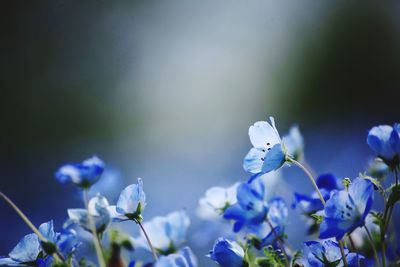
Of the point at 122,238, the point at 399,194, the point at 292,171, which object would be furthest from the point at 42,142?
the point at 399,194

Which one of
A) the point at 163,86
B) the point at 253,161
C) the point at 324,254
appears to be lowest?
the point at 324,254

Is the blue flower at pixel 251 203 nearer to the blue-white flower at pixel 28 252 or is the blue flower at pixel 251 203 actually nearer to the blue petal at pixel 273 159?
the blue petal at pixel 273 159

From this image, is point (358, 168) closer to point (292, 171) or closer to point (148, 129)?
point (292, 171)

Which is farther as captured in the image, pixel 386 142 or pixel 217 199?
pixel 217 199

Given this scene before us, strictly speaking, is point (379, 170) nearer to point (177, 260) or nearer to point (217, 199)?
point (217, 199)

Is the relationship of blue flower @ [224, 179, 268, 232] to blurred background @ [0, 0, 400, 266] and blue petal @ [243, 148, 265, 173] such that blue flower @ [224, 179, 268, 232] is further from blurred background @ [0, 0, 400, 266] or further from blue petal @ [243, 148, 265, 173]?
blurred background @ [0, 0, 400, 266]

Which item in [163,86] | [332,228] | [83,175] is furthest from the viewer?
[163,86]

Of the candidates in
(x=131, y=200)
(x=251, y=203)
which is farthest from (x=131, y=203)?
(x=251, y=203)

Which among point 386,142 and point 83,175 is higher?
point 83,175
